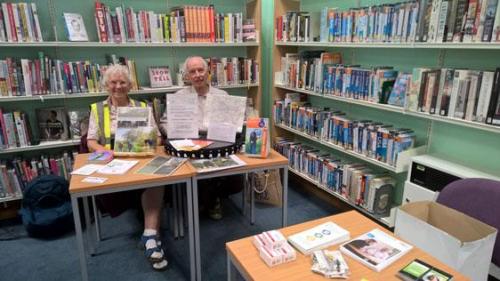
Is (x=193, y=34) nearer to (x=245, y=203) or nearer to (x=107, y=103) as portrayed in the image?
(x=107, y=103)

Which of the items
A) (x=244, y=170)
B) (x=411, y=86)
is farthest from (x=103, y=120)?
(x=411, y=86)

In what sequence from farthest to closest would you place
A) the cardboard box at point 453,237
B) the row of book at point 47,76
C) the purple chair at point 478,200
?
1. the row of book at point 47,76
2. the purple chair at point 478,200
3. the cardboard box at point 453,237

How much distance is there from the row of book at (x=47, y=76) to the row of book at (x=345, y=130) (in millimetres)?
1812

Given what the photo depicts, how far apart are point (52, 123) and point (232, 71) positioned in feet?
5.81

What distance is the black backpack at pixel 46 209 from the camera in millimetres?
2629

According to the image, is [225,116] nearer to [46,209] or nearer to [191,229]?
[191,229]

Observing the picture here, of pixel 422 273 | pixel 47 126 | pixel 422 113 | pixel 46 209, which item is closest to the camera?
pixel 422 273

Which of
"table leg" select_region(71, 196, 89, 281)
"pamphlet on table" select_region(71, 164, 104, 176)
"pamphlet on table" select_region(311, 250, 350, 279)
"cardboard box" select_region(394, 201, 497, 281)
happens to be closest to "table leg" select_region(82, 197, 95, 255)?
"pamphlet on table" select_region(71, 164, 104, 176)

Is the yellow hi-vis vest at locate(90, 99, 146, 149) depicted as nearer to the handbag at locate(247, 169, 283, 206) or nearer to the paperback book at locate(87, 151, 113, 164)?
the paperback book at locate(87, 151, 113, 164)

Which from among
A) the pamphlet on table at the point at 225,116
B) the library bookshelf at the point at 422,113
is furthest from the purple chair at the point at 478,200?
the pamphlet on table at the point at 225,116

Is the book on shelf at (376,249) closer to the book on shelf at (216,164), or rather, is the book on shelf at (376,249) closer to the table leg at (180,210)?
the book on shelf at (216,164)

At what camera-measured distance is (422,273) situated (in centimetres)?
110

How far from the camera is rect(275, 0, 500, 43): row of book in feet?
5.75

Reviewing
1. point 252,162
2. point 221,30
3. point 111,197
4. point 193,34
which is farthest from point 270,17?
point 111,197
